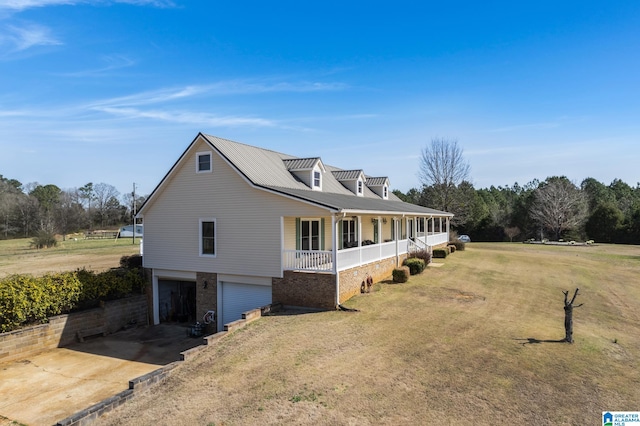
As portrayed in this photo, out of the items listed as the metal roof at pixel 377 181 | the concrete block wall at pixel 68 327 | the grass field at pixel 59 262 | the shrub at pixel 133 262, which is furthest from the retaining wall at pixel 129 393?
the metal roof at pixel 377 181

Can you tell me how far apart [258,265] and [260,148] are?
8.35m

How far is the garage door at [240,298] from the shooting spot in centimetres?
1783

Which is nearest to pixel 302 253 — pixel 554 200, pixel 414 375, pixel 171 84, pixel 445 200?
pixel 414 375

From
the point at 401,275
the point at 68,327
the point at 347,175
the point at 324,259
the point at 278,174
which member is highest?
the point at 347,175

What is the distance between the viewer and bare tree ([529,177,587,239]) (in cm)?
5203

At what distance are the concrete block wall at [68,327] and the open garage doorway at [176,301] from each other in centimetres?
108

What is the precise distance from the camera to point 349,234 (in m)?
23.4

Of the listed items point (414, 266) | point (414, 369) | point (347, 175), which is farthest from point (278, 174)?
point (414, 369)

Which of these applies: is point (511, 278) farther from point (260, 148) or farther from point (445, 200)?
point (445, 200)

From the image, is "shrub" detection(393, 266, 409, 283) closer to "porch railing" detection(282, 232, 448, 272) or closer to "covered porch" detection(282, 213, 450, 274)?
"covered porch" detection(282, 213, 450, 274)

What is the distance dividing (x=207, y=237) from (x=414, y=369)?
40.6ft

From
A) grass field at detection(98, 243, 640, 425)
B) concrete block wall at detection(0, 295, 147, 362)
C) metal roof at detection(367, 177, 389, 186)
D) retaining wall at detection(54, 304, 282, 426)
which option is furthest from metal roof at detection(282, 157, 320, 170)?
metal roof at detection(367, 177, 389, 186)

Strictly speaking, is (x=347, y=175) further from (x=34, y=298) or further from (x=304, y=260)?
(x=34, y=298)

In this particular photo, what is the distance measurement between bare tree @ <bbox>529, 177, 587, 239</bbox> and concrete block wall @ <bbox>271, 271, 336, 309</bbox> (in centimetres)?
4811
